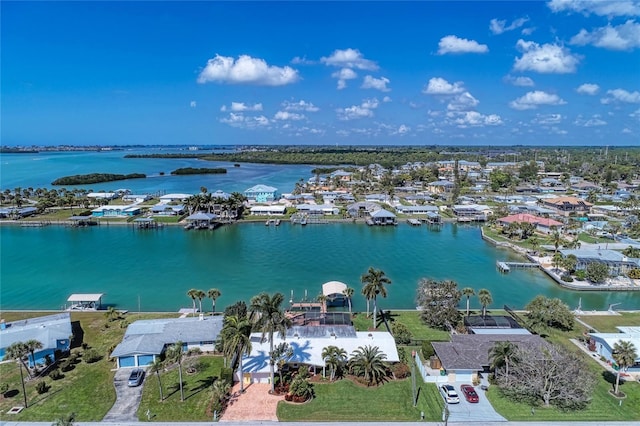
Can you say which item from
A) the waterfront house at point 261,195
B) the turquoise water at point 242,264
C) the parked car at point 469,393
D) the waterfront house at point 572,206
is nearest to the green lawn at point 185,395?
the turquoise water at point 242,264

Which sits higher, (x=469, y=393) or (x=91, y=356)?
(x=469, y=393)

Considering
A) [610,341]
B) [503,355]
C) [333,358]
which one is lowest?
[333,358]

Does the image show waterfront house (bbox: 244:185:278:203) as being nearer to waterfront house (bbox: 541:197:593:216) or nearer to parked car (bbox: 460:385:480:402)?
waterfront house (bbox: 541:197:593:216)

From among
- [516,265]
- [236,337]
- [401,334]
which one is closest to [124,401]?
[236,337]

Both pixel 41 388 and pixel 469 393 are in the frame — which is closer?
pixel 469 393

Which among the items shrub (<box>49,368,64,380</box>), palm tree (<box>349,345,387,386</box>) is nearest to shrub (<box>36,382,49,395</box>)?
shrub (<box>49,368,64,380</box>)

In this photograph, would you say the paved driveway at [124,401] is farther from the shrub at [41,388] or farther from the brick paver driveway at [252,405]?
the brick paver driveway at [252,405]

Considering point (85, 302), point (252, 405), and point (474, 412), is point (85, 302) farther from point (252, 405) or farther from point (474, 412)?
point (474, 412)

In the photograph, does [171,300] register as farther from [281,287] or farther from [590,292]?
[590,292]
